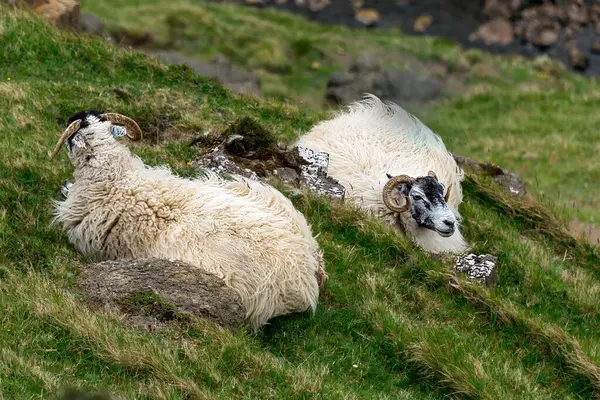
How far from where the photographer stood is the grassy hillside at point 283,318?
698 centimetres

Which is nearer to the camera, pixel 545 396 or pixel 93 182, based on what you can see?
pixel 545 396

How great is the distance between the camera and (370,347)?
8367mm

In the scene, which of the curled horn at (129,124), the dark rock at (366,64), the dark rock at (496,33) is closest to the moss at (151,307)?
the curled horn at (129,124)

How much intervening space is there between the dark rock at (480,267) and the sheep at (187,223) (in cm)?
205

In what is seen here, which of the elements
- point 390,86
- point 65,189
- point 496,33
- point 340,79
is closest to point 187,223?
point 65,189

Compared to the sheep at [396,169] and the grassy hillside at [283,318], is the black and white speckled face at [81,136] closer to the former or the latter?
the grassy hillside at [283,318]

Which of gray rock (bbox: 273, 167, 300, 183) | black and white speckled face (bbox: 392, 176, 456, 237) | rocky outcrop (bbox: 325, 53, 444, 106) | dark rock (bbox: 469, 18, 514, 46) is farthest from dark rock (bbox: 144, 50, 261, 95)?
dark rock (bbox: 469, 18, 514, 46)

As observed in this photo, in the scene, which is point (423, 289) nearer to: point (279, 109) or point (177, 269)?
point (177, 269)

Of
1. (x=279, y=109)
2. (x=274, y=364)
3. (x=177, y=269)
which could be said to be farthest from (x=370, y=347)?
(x=279, y=109)

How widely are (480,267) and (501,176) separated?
3.93m

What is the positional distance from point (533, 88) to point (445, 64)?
17.0ft

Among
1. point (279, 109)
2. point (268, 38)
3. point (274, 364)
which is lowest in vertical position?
point (268, 38)

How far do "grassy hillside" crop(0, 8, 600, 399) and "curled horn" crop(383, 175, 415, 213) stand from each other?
1.81 feet

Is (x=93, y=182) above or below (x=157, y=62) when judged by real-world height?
above
